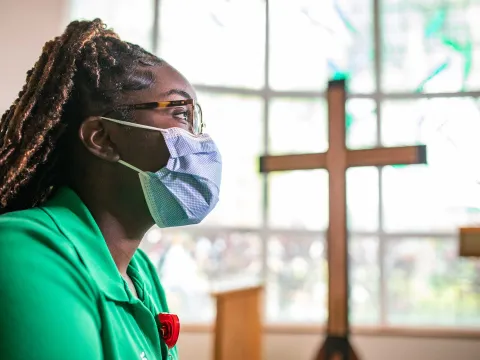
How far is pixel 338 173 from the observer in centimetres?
262

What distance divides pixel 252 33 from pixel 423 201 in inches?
69.2

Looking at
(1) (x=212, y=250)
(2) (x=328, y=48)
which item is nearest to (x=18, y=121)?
(1) (x=212, y=250)

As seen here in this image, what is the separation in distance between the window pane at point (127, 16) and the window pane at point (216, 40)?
102 mm

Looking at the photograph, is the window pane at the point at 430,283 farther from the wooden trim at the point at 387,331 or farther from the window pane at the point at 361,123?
the window pane at the point at 361,123

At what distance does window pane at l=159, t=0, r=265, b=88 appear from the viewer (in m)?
3.45

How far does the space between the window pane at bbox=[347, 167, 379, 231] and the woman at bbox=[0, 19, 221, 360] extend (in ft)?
8.14

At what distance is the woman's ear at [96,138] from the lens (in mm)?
1007

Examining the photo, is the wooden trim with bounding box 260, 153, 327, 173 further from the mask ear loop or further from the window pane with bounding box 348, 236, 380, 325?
the mask ear loop

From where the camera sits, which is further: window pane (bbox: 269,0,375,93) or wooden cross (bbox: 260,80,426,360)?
window pane (bbox: 269,0,375,93)

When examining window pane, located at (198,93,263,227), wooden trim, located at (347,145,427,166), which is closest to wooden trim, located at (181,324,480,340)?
window pane, located at (198,93,263,227)

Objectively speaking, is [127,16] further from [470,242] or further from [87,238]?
[87,238]

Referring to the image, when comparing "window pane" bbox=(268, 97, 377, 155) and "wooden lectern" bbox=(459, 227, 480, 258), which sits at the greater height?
"window pane" bbox=(268, 97, 377, 155)

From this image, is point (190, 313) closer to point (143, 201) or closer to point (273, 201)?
point (273, 201)

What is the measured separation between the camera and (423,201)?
3.42m
